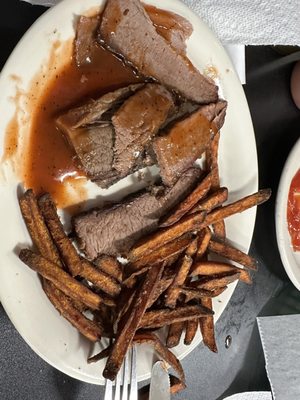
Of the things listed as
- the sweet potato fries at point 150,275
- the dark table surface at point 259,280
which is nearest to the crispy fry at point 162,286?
the sweet potato fries at point 150,275

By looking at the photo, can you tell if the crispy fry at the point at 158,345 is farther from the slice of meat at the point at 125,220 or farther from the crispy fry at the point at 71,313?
the slice of meat at the point at 125,220

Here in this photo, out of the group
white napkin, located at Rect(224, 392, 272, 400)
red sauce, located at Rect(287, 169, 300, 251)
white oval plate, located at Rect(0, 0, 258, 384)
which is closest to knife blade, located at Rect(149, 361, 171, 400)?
white oval plate, located at Rect(0, 0, 258, 384)

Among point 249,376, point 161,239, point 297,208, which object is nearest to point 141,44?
point 161,239

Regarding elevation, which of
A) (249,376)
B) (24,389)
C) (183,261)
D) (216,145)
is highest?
(216,145)

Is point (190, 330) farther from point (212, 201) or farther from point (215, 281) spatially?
point (212, 201)

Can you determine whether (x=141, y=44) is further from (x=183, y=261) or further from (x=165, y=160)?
(x=183, y=261)

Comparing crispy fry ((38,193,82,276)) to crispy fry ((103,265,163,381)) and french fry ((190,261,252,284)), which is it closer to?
crispy fry ((103,265,163,381))
